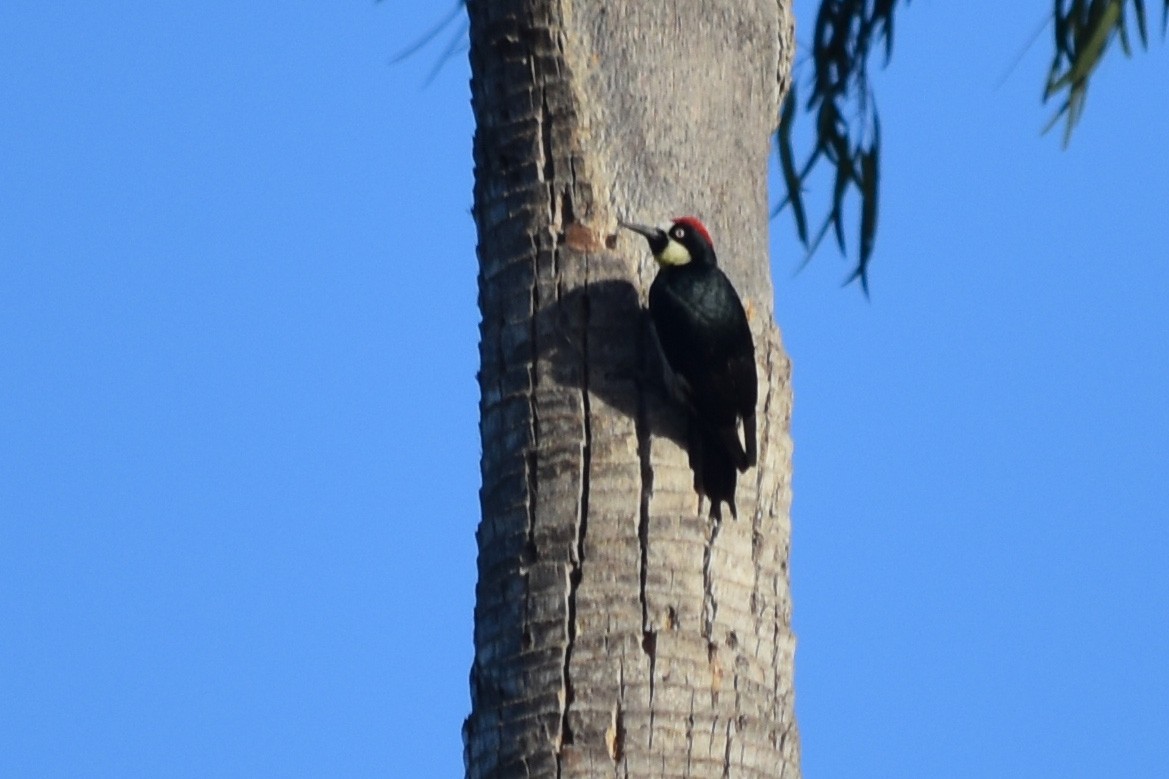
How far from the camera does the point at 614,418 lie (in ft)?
12.1

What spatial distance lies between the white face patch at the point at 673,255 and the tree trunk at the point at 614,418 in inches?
3.3

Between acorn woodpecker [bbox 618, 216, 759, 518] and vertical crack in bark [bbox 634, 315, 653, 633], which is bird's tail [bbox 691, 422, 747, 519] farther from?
vertical crack in bark [bbox 634, 315, 653, 633]

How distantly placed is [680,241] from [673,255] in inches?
2.1

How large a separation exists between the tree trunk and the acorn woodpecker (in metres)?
0.05

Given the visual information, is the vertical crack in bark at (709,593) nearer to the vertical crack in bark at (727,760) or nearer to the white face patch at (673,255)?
the vertical crack in bark at (727,760)

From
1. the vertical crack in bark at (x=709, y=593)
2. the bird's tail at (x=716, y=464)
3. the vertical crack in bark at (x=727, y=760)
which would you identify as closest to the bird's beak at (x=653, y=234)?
the bird's tail at (x=716, y=464)

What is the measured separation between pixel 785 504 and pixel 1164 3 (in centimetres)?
188

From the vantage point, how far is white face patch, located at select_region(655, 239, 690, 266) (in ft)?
12.5

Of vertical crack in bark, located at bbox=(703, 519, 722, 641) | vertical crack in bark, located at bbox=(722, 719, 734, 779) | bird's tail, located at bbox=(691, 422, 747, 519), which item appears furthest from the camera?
bird's tail, located at bbox=(691, 422, 747, 519)

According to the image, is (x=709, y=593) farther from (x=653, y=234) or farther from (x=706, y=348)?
(x=653, y=234)

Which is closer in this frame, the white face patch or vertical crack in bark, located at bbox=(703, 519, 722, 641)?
vertical crack in bark, located at bbox=(703, 519, 722, 641)

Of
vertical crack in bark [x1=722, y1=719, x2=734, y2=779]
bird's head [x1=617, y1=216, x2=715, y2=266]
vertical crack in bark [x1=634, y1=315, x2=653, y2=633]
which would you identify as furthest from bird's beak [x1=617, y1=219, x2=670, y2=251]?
vertical crack in bark [x1=722, y1=719, x2=734, y2=779]

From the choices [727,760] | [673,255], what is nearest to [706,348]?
[673,255]

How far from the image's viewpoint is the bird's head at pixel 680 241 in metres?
3.85
